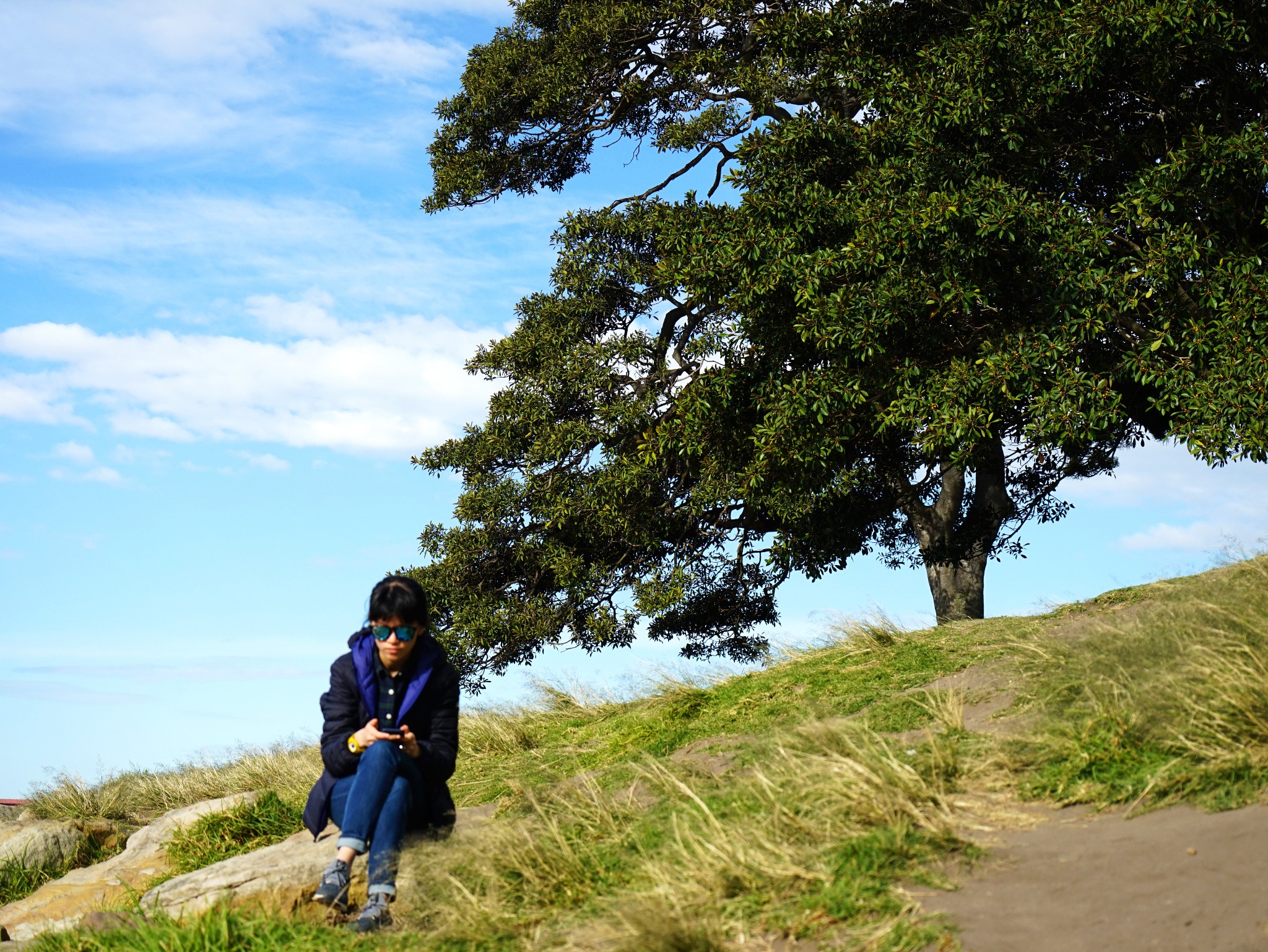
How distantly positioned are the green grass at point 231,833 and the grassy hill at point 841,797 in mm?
2866

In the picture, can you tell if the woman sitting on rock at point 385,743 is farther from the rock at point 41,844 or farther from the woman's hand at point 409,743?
the rock at point 41,844

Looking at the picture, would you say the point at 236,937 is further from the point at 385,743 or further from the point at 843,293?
the point at 843,293

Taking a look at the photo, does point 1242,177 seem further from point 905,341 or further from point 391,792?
point 391,792

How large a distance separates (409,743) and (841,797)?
236 cm

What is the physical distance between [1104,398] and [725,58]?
8.04m

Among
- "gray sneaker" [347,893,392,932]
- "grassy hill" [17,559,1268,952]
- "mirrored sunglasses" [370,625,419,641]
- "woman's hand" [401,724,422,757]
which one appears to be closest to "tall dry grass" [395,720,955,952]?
"grassy hill" [17,559,1268,952]

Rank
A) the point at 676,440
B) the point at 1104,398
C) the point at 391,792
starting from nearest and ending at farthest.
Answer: the point at 391,792
the point at 1104,398
the point at 676,440

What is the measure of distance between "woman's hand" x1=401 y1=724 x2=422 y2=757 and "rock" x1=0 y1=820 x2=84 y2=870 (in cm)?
832

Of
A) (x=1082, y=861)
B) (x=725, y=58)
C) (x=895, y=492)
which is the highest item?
(x=725, y=58)

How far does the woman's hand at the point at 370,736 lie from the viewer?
5.92 m

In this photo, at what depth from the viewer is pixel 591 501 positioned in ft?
46.9

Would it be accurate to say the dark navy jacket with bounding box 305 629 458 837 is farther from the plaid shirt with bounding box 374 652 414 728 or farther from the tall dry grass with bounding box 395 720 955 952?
the tall dry grass with bounding box 395 720 955 952

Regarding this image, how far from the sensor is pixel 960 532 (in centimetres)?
1479

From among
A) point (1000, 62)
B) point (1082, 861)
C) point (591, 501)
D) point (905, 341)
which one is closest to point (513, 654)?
point (591, 501)
